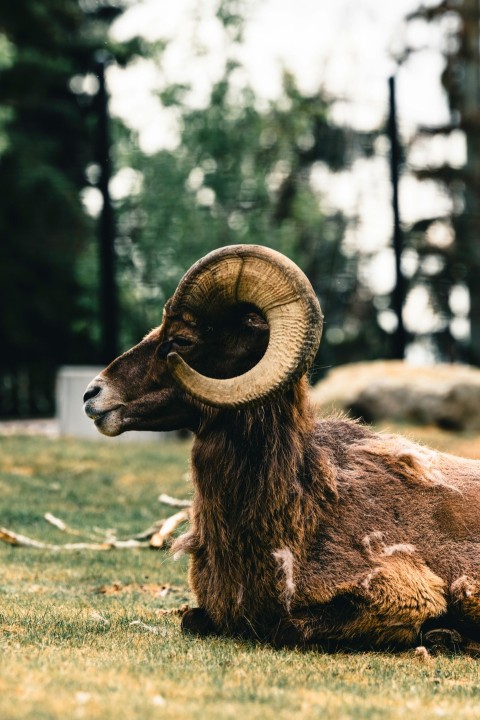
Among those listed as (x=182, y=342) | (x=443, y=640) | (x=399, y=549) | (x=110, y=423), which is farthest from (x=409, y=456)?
(x=110, y=423)

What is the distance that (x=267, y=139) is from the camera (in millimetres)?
33312

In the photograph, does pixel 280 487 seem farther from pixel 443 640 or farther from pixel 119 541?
pixel 119 541

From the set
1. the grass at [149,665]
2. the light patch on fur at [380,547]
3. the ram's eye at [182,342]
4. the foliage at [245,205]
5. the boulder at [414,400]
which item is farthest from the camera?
the foliage at [245,205]

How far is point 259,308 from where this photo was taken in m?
7.13

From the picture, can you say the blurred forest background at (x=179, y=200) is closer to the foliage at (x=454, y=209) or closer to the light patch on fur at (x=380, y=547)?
the foliage at (x=454, y=209)

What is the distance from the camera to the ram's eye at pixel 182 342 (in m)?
7.41

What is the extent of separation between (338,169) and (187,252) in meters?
4.50

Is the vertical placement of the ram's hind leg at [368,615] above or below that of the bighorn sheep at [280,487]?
below

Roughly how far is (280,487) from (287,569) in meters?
0.54

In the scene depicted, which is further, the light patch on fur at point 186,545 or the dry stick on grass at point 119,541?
the dry stick on grass at point 119,541

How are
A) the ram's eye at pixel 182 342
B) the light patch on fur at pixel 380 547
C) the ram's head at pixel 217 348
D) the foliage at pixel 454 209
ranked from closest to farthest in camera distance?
the ram's head at pixel 217 348
the light patch on fur at pixel 380 547
the ram's eye at pixel 182 342
the foliage at pixel 454 209

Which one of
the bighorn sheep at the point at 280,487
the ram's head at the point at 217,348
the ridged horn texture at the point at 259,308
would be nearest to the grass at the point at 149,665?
the bighorn sheep at the point at 280,487

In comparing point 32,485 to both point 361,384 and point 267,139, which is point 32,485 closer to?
point 361,384

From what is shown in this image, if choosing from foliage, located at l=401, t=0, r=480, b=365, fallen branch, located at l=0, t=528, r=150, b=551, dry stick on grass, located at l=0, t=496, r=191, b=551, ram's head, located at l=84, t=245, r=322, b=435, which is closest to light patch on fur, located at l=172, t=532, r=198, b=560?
ram's head, located at l=84, t=245, r=322, b=435
